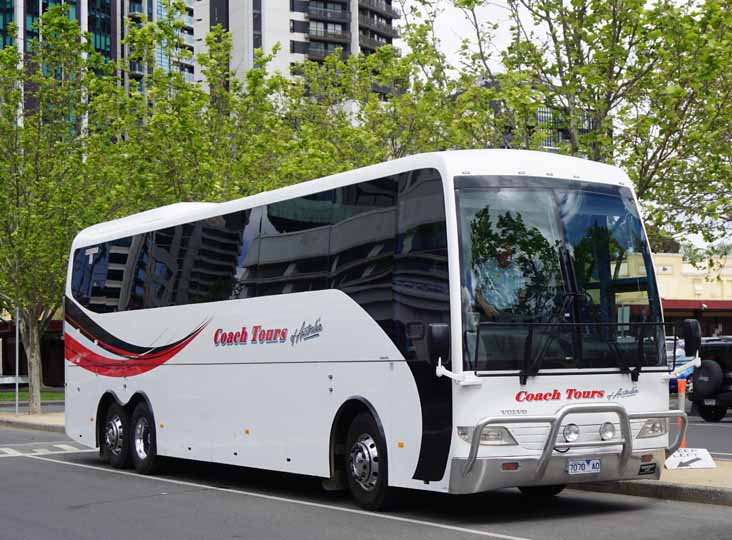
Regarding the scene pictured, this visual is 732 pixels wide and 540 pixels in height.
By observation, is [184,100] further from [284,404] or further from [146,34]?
[284,404]

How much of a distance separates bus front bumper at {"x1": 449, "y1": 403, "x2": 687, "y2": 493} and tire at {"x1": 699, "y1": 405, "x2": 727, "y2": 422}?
678 inches

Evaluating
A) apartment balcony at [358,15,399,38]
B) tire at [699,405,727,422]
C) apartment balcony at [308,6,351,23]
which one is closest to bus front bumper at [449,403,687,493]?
tire at [699,405,727,422]

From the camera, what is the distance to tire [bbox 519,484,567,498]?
45.8 feet

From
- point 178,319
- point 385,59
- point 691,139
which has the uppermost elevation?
point 385,59

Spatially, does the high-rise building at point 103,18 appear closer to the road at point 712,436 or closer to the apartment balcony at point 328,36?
the apartment balcony at point 328,36

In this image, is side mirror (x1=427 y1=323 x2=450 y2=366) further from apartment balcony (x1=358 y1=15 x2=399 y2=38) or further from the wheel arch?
apartment balcony (x1=358 y1=15 x2=399 y2=38)

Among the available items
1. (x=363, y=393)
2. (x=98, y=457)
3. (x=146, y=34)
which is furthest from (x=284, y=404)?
(x=146, y=34)

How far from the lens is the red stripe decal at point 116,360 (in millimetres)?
17766

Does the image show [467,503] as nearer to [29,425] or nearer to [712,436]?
[712,436]

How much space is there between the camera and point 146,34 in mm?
30203

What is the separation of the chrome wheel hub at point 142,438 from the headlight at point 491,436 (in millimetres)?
8310

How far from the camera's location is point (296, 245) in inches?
575

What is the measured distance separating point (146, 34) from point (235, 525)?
65.9 feet

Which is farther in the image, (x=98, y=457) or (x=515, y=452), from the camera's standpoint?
(x=98, y=457)
